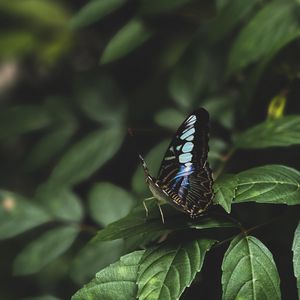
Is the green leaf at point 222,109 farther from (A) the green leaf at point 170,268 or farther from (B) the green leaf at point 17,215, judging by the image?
(A) the green leaf at point 170,268

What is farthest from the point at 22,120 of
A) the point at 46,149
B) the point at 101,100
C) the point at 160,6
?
the point at 160,6

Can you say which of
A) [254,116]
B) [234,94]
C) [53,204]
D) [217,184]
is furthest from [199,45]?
[217,184]

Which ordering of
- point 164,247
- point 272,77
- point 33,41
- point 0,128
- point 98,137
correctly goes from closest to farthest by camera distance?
point 164,247 < point 272,77 < point 98,137 < point 0,128 < point 33,41

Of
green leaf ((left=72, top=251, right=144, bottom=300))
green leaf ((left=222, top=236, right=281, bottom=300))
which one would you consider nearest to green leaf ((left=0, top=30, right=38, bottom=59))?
green leaf ((left=72, top=251, right=144, bottom=300))

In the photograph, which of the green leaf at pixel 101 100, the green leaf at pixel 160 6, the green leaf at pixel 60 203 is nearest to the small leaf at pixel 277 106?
the green leaf at pixel 160 6

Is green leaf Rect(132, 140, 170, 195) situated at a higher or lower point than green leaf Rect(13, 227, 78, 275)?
higher

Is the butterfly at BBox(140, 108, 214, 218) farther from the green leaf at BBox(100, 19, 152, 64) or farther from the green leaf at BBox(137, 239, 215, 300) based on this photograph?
the green leaf at BBox(100, 19, 152, 64)

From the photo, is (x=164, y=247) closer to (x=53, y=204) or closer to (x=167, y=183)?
(x=167, y=183)
